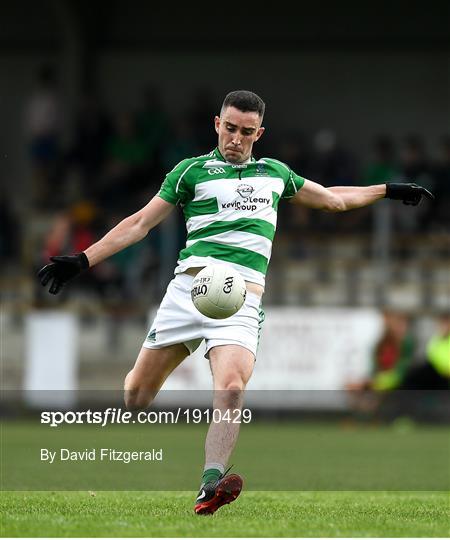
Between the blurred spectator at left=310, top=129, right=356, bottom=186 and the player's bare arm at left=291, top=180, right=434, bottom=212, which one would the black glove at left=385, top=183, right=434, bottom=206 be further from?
the blurred spectator at left=310, top=129, right=356, bottom=186

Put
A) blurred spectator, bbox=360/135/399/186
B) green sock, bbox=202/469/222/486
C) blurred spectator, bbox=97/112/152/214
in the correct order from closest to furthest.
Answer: green sock, bbox=202/469/222/486, blurred spectator, bbox=360/135/399/186, blurred spectator, bbox=97/112/152/214

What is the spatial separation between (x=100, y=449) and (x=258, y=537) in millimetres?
5395

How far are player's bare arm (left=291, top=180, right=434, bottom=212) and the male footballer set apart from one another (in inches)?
10.3

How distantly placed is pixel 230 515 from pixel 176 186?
73.9 inches

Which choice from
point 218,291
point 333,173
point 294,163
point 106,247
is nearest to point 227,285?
point 218,291

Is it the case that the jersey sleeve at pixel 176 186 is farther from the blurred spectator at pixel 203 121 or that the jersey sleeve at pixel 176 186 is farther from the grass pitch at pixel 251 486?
the blurred spectator at pixel 203 121

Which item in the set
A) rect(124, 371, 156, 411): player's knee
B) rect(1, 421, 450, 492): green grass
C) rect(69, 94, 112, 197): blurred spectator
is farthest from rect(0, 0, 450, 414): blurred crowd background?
rect(124, 371, 156, 411): player's knee

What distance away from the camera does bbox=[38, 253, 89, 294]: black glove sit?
25.6 ft

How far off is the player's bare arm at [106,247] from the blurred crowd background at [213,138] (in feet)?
36.6

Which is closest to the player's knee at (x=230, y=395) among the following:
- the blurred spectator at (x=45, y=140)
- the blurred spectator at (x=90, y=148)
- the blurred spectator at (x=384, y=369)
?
the blurred spectator at (x=384, y=369)

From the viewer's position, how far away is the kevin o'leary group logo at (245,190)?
7930 mm

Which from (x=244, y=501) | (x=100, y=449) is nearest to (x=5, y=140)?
(x=100, y=449)

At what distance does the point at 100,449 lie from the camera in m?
11.7

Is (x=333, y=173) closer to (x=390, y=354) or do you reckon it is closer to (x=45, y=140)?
(x=390, y=354)
